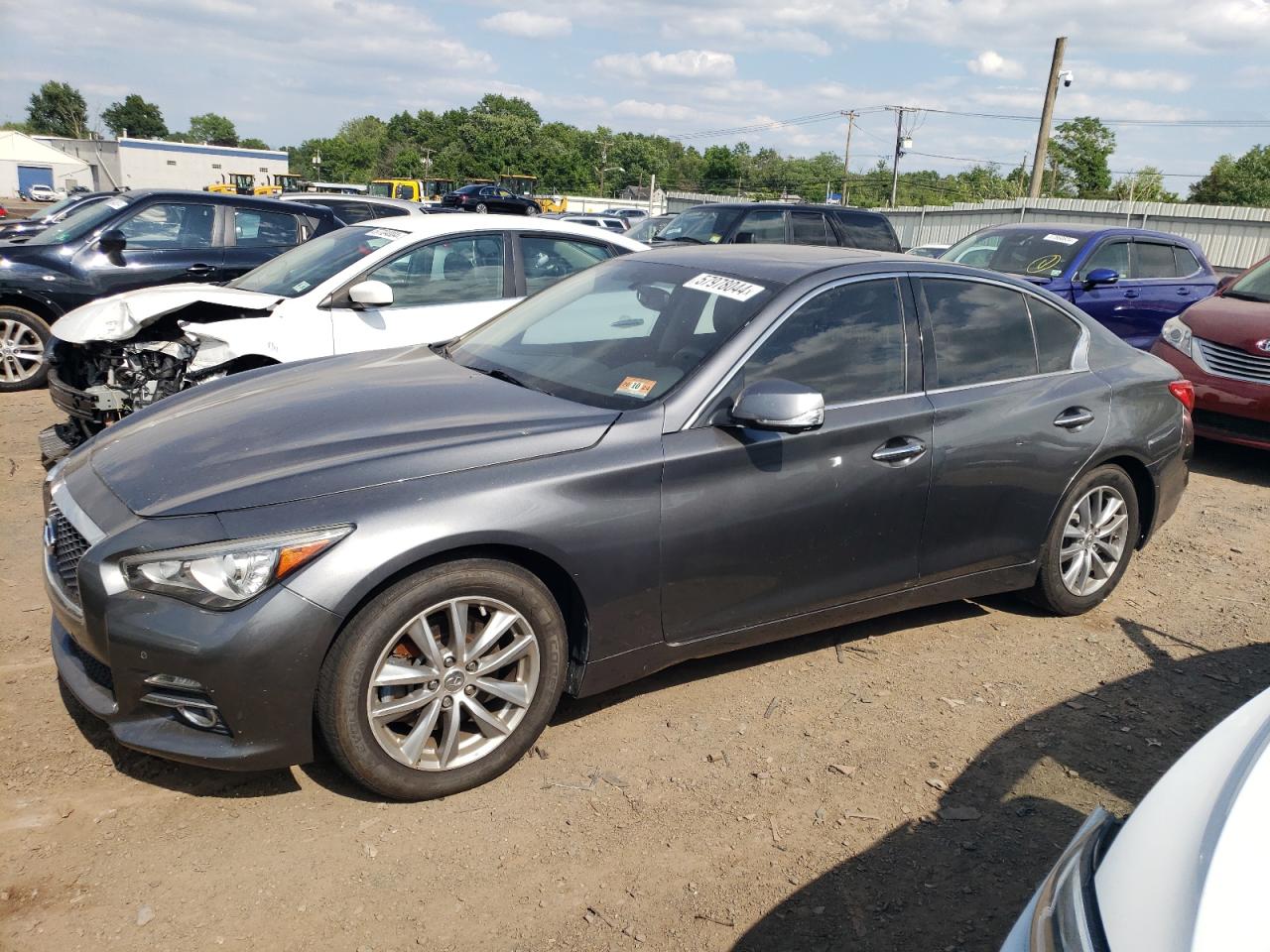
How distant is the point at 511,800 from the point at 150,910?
1050 mm

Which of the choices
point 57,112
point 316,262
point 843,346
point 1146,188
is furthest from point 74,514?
point 57,112

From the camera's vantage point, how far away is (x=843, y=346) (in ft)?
12.6

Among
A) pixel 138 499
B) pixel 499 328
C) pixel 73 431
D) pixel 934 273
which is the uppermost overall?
pixel 934 273

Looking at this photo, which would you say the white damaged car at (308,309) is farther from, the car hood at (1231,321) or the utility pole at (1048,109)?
the utility pole at (1048,109)

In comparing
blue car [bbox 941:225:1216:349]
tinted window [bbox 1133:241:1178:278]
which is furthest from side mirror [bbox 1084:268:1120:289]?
tinted window [bbox 1133:241:1178:278]

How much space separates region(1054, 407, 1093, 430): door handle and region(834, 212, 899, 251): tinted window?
825cm

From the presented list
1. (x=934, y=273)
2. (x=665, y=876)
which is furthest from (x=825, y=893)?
(x=934, y=273)

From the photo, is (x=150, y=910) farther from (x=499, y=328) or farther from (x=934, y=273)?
(x=934, y=273)

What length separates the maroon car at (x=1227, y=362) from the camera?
7301 mm

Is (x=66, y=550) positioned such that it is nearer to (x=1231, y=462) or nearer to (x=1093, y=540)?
(x=1093, y=540)

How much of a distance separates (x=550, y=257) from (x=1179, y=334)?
5.23 m

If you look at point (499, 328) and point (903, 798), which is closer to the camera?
point (903, 798)

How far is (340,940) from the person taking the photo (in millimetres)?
2521

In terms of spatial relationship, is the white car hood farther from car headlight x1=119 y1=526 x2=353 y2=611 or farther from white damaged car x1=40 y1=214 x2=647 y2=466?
car headlight x1=119 y1=526 x2=353 y2=611
